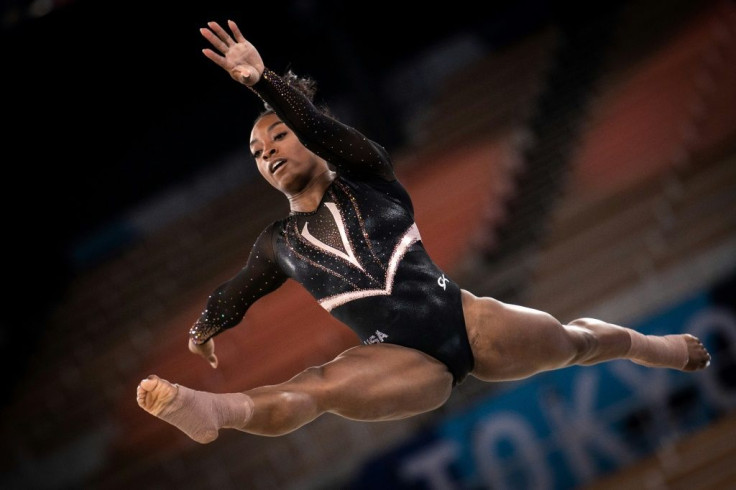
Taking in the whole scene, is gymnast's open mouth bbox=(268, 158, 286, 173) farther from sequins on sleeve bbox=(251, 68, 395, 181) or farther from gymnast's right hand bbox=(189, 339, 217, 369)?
gymnast's right hand bbox=(189, 339, 217, 369)

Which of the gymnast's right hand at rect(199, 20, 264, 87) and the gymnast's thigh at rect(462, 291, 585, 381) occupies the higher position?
the gymnast's right hand at rect(199, 20, 264, 87)

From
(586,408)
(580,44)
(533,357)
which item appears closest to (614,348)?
(533,357)

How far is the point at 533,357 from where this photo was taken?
287cm

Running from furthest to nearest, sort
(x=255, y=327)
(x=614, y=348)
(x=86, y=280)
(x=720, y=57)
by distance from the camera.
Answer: (x=86, y=280), (x=720, y=57), (x=255, y=327), (x=614, y=348)

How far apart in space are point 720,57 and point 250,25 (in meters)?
4.06

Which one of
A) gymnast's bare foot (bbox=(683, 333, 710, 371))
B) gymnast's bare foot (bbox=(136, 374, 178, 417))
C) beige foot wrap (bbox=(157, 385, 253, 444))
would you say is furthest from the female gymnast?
gymnast's bare foot (bbox=(683, 333, 710, 371))

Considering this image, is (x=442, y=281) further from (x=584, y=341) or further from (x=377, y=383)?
(x=584, y=341)

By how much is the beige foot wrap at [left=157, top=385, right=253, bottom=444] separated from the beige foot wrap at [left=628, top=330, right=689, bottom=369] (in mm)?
1524

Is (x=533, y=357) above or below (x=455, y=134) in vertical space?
below

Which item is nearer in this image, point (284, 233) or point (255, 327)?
point (284, 233)

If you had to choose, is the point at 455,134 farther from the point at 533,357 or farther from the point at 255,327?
the point at 533,357

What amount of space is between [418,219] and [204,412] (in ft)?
17.5

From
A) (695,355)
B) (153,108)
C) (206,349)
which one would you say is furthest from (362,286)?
(153,108)

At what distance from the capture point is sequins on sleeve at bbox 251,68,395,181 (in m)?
2.64
